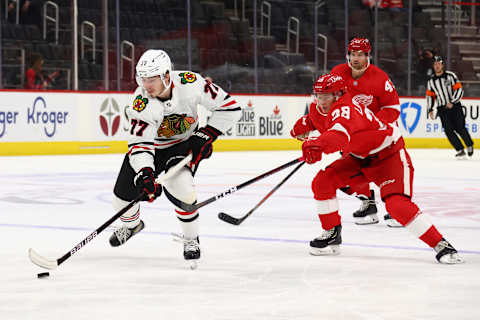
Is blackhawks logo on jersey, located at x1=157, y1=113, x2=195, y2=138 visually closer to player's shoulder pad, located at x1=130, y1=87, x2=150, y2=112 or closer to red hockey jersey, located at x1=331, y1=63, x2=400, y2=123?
player's shoulder pad, located at x1=130, y1=87, x2=150, y2=112

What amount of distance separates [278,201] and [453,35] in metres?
10.1

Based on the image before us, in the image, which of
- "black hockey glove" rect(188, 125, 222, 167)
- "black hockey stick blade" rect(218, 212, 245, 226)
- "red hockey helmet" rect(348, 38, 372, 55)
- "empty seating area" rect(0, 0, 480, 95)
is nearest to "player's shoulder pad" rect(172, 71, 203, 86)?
"black hockey glove" rect(188, 125, 222, 167)

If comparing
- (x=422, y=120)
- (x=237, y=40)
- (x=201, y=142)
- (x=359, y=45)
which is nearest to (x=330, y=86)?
(x=201, y=142)

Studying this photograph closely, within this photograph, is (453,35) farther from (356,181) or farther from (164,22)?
(356,181)

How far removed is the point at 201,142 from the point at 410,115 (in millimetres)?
10860

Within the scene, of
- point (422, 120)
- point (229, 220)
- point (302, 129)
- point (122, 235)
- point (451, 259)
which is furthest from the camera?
point (422, 120)

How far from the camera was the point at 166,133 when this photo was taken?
4.03 m

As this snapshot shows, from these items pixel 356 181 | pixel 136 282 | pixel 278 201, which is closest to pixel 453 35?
pixel 278 201

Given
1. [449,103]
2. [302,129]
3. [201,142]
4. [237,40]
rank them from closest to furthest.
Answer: [201,142] < [302,129] < [449,103] < [237,40]

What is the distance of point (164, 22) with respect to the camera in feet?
42.8

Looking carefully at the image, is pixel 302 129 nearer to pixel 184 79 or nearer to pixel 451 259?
pixel 184 79

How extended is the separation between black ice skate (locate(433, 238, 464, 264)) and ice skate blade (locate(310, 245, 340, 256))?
48 centimetres

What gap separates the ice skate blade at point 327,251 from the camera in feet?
13.4

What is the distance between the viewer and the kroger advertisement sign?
1439 cm
